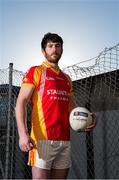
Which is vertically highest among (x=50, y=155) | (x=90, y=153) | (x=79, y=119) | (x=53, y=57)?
(x=53, y=57)

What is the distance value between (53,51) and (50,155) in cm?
87

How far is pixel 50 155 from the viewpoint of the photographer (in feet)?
8.57

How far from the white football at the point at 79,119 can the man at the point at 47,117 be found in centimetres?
5

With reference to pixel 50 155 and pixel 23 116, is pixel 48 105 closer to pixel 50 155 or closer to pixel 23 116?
pixel 23 116

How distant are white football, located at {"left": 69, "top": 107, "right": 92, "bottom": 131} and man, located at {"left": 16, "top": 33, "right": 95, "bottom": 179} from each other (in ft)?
0.17

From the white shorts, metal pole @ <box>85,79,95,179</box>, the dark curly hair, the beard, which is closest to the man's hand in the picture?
the white shorts

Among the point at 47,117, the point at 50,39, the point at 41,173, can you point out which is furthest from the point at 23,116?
the point at 50,39

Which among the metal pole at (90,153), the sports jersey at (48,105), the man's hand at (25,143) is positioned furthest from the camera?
the metal pole at (90,153)

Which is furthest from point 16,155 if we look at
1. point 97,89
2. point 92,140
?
point 97,89

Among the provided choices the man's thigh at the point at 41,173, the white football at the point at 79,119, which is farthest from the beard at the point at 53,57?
the man's thigh at the point at 41,173

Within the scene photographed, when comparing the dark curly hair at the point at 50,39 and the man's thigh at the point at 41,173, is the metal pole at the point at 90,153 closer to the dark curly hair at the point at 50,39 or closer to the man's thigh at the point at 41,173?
the dark curly hair at the point at 50,39

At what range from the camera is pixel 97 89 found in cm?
518

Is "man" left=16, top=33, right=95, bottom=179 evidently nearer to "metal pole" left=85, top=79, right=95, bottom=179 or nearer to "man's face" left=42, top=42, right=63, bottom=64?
"man's face" left=42, top=42, right=63, bottom=64

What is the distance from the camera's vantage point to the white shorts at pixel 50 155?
2600 mm
